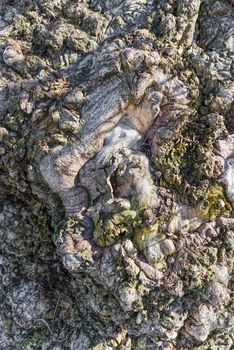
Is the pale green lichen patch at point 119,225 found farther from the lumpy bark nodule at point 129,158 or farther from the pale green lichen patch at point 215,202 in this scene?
the pale green lichen patch at point 215,202

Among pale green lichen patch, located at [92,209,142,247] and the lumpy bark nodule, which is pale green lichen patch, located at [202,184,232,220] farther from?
pale green lichen patch, located at [92,209,142,247]

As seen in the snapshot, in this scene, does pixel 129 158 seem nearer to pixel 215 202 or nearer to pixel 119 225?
pixel 119 225

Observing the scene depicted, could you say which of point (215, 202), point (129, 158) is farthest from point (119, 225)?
point (215, 202)

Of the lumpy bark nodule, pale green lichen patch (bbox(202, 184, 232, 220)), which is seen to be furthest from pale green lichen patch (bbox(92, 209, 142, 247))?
pale green lichen patch (bbox(202, 184, 232, 220))

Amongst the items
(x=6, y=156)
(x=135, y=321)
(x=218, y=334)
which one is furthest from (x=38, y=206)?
(x=218, y=334)

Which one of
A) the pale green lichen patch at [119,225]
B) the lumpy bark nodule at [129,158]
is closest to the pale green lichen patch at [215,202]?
the lumpy bark nodule at [129,158]

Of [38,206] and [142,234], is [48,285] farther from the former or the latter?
[142,234]

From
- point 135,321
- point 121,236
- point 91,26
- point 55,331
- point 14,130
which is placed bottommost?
point 55,331

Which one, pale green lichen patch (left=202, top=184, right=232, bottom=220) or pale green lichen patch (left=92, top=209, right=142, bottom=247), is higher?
pale green lichen patch (left=202, top=184, right=232, bottom=220)
